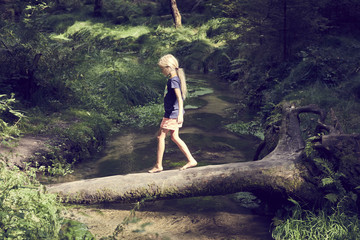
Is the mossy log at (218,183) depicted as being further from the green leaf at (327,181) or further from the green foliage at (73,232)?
the green foliage at (73,232)

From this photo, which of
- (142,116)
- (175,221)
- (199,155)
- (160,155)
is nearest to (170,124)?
(160,155)

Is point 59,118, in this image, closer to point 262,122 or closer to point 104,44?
point 262,122

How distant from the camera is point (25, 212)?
4078 mm

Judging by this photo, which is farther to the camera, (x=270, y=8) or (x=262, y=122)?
(x=270, y=8)

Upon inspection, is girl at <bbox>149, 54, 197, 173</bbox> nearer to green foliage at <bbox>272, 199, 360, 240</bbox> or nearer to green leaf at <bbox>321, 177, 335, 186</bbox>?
green foliage at <bbox>272, 199, 360, 240</bbox>

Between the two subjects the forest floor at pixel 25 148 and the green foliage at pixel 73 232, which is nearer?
the green foliage at pixel 73 232

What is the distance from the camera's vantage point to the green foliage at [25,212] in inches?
145

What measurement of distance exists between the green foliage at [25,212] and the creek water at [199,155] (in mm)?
1551

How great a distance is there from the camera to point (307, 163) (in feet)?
17.3

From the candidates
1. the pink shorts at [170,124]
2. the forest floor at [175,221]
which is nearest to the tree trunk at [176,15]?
the pink shorts at [170,124]

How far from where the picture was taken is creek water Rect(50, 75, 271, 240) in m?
5.60

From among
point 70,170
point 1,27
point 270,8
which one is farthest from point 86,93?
point 270,8

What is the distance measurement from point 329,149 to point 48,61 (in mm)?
6660

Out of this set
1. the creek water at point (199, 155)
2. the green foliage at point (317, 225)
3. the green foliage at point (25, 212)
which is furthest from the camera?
the creek water at point (199, 155)
